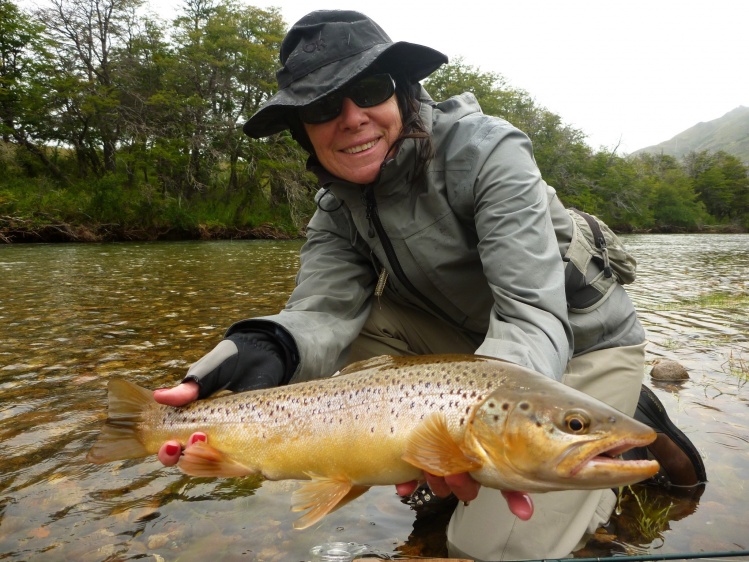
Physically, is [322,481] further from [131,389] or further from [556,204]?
[556,204]

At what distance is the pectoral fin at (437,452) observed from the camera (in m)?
1.60

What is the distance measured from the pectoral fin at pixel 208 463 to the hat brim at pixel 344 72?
127cm

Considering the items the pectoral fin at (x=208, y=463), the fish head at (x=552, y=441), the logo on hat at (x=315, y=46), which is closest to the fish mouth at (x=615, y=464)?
the fish head at (x=552, y=441)

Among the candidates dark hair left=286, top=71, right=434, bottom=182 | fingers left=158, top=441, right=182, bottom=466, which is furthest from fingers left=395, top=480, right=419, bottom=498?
dark hair left=286, top=71, right=434, bottom=182

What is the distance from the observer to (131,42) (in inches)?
1117

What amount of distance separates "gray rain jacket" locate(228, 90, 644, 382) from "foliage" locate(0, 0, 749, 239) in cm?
2145

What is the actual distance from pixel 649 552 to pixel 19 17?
108 ft

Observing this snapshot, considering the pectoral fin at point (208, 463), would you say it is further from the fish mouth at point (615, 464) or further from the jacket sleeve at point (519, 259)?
the fish mouth at point (615, 464)

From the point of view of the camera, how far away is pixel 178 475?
8.83ft

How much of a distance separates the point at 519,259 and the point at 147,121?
28.6m

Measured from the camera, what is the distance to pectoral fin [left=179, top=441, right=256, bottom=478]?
6.52ft

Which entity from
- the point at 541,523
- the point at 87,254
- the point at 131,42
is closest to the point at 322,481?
the point at 541,523

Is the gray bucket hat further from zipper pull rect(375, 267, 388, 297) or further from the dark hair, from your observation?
zipper pull rect(375, 267, 388, 297)

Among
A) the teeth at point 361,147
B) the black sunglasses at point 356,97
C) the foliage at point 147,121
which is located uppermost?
the foliage at point 147,121
